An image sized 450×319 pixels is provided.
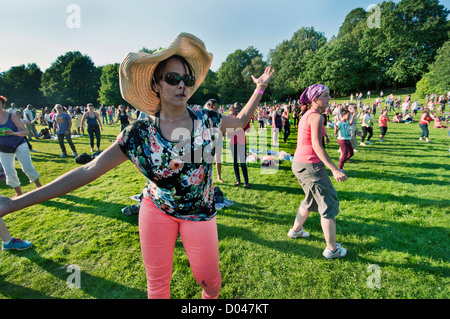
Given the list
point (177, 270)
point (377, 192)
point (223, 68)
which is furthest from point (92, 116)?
point (223, 68)

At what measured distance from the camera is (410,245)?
11.3 feet

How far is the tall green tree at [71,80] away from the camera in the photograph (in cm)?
5434

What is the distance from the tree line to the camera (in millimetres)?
43812

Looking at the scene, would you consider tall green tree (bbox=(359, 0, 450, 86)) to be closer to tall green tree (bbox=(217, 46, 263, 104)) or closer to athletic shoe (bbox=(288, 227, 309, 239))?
tall green tree (bbox=(217, 46, 263, 104))

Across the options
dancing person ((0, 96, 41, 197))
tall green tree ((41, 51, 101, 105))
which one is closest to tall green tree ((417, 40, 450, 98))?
dancing person ((0, 96, 41, 197))

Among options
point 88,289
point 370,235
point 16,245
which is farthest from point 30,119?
point 370,235

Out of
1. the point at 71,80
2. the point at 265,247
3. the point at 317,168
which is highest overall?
the point at 71,80

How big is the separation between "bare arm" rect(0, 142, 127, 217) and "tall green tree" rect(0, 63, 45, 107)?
77243mm

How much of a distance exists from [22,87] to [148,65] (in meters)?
80.9

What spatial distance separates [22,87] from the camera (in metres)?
57.8

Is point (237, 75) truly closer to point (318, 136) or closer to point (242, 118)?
point (318, 136)

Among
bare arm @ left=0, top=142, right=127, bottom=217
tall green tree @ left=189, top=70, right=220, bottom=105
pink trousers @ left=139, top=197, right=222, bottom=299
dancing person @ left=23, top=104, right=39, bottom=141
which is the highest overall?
tall green tree @ left=189, top=70, right=220, bottom=105

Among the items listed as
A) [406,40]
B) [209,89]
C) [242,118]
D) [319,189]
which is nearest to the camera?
[242,118]
